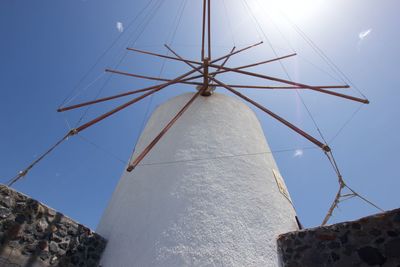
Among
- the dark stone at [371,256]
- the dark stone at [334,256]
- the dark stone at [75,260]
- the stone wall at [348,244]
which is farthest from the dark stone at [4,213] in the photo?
the dark stone at [371,256]

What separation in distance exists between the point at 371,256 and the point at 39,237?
4466mm

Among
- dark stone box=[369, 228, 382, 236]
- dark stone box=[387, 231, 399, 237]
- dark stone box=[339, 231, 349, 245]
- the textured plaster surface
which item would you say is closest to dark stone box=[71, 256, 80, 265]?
the textured plaster surface

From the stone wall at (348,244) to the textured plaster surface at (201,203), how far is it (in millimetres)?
309

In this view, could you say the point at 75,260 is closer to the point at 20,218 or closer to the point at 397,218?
the point at 20,218

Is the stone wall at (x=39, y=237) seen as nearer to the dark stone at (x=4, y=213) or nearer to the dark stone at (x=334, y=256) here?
the dark stone at (x=4, y=213)

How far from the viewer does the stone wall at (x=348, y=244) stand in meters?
3.13

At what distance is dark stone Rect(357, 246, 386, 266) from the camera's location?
122 inches

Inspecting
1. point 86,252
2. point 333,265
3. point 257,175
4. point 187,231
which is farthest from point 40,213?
point 333,265

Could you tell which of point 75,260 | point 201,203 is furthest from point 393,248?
point 75,260

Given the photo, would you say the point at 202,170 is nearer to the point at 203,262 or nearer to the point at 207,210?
the point at 207,210

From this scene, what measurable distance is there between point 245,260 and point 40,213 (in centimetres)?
300

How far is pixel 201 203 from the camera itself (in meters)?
3.88

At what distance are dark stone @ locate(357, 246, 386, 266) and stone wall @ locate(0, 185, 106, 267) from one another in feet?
12.7

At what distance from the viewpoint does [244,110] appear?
6453 millimetres
